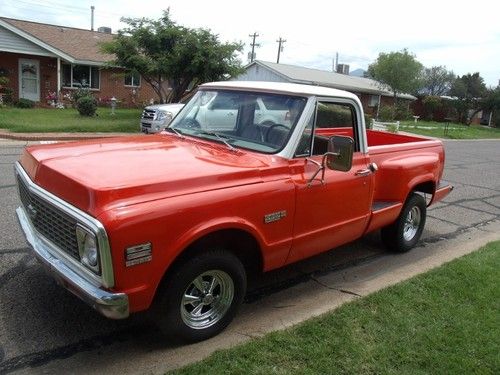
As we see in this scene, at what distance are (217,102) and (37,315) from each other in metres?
2.39

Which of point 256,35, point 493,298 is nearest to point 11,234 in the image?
point 493,298

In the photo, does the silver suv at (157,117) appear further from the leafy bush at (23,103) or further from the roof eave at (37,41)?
the roof eave at (37,41)

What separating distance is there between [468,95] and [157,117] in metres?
43.8

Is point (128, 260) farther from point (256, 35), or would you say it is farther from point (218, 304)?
point (256, 35)

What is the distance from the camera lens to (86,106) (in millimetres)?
21016

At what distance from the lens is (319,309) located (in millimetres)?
4172

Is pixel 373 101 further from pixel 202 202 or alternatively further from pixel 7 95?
pixel 202 202

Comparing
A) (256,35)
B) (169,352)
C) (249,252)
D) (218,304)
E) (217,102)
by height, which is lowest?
(169,352)

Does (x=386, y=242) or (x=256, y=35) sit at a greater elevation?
(x=256, y=35)

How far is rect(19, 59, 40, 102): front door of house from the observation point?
24.6m

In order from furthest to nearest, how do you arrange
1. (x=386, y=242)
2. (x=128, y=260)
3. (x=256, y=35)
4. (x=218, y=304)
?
(x=256, y=35) < (x=386, y=242) < (x=218, y=304) < (x=128, y=260)

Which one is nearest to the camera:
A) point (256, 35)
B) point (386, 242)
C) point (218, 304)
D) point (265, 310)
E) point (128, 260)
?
point (128, 260)

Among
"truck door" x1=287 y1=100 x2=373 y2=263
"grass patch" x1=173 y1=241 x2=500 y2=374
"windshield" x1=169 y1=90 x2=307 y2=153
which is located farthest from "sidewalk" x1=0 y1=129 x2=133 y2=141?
"grass patch" x1=173 y1=241 x2=500 y2=374

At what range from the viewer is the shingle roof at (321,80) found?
38.7 metres
